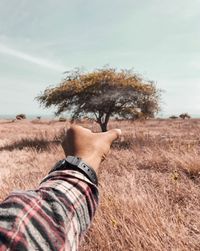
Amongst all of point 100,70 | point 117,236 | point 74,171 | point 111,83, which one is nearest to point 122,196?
point 117,236

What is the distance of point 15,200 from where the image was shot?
31.7 inches

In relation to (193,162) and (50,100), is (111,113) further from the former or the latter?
(193,162)

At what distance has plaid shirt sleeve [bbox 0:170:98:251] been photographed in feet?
A: 2.39

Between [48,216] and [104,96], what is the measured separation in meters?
18.2

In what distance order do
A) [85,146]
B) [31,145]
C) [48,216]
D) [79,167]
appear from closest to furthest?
[48,216] < [79,167] < [85,146] < [31,145]

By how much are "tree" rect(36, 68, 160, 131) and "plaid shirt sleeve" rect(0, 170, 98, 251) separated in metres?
17.9

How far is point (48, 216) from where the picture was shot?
2.57 feet

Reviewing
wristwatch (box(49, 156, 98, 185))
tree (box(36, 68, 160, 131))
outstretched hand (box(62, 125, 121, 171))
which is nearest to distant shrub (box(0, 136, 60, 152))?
tree (box(36, 68, 160, 131))

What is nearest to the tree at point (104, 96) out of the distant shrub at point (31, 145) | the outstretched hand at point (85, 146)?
the distant shrub at point (31, 145)

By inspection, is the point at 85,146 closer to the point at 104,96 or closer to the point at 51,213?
the point at 51,213

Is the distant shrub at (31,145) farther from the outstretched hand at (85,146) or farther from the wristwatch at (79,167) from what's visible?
the wristwatch at (79,167)

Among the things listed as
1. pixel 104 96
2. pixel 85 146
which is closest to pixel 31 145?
pixel 104 96

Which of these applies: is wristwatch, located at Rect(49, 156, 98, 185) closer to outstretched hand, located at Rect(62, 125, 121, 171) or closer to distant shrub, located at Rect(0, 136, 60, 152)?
outstretched hand, located at Rect(62, 125, 121, 171)

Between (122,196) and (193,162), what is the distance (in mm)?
2385
